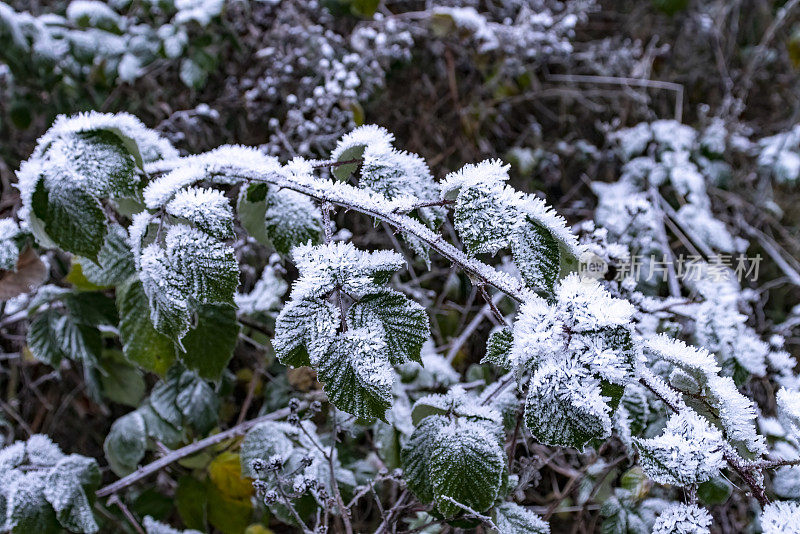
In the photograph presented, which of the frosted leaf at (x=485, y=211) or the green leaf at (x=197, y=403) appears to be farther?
the green leaf at (x=197, y=403)

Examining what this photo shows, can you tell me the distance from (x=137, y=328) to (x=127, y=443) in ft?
1.47

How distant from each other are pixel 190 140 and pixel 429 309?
2.63 feet

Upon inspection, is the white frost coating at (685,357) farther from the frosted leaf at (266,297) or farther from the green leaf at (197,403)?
the green leaf at (197,403)

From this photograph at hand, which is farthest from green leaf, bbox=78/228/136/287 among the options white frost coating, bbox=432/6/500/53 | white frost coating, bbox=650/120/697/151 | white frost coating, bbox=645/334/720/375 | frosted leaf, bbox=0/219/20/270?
white frost coating, bbox=650/120/697/151

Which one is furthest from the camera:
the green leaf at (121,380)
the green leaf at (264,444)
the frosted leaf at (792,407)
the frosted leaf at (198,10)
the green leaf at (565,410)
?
the frosted leaf at (198,10)

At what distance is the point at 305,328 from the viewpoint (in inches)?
25.9

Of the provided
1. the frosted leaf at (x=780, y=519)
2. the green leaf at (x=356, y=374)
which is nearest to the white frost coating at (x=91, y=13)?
the green leaf at (x=356, y=374)

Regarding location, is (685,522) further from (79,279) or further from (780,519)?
(79,279)

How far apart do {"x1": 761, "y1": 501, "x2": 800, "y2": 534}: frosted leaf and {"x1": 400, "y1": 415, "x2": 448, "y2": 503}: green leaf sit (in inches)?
14.7

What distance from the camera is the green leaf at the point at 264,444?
102 centimetres

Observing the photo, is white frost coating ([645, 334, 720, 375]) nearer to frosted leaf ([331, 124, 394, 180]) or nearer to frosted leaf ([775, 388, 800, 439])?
frosted leaf ([775, 388, 800, 439])

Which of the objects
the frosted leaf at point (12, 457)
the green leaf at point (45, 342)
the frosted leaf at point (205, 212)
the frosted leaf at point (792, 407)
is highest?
the frosted leaf at point (205, 212)

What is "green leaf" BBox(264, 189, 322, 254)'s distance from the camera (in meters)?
0.82

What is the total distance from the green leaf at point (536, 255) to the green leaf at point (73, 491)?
0.88m
